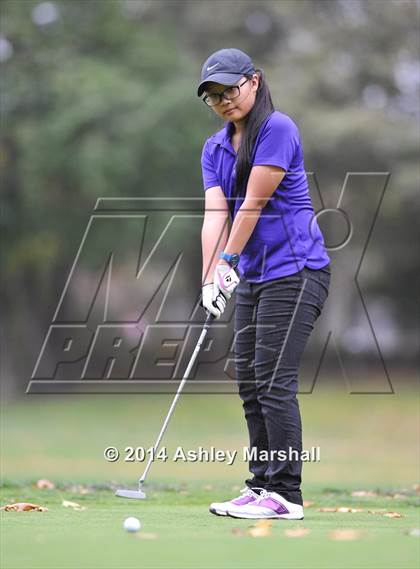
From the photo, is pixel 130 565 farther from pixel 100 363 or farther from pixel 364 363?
pixel 364 363

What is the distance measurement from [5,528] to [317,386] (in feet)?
71.3

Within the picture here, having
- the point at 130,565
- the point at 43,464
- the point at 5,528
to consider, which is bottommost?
the point at 130,565

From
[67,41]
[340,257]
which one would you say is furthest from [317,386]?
[67,41]

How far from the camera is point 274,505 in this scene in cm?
579

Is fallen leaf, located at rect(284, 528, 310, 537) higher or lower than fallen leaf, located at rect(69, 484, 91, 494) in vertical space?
lower

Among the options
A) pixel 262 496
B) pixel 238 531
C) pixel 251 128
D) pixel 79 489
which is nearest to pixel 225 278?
pixel 251 128

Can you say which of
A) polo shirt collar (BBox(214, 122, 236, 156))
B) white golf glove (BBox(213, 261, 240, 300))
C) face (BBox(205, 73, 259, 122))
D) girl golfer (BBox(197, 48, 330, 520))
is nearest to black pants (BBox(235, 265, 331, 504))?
girl golfer (BBox(197, 48, 330, 520))

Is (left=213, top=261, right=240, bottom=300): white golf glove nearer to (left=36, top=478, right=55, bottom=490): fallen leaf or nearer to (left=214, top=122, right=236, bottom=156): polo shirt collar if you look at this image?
(left=214, top=122, right=236, bottom=156): polo shirt collar

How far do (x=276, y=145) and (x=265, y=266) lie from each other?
0.64m

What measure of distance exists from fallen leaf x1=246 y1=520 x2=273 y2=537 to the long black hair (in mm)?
1786

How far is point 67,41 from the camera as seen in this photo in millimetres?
24125

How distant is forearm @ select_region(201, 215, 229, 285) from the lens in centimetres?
616

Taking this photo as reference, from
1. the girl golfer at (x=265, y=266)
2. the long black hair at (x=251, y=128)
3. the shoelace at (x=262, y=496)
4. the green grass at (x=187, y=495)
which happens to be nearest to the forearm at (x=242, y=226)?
the girl golfer at (x=265, y=266)

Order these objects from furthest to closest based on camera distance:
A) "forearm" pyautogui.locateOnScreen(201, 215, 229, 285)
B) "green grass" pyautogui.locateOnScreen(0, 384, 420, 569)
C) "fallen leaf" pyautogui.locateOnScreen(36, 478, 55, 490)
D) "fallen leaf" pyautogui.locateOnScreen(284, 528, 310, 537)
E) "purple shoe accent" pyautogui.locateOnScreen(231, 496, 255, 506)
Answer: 1. "fallen leaf" pyautogui.locateOnScreen(36, 478, 55, 490)
2. "forearm" pyautogui.locateOnScreen(201, 215, 229, 285)
3. "purple shoe accent" pyautogui.locateOnScreen(231, 496, 255, 506)
4. "fallen leaf" pyautogui.locateOnScreen(284, 528, 310, 537)
5. "green grass" pyautogui.locateOnScreen(0, 384, 420, 569)
